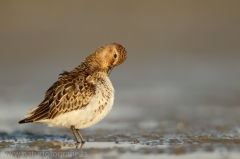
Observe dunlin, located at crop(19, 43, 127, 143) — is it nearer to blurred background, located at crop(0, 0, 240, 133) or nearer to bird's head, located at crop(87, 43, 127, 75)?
bird's head, located at crop(87, 43, 127, 75)

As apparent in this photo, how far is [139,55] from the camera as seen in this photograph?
69.4ft

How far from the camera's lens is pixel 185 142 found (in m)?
10.6

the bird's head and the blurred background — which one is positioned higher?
the blurred background

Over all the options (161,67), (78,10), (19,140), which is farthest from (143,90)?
(78,10)

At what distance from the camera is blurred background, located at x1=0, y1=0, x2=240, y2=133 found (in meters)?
14.0

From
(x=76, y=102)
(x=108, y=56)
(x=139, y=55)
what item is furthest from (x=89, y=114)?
(x=139, y=55)

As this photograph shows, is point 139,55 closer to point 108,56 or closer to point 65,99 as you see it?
point 108,56

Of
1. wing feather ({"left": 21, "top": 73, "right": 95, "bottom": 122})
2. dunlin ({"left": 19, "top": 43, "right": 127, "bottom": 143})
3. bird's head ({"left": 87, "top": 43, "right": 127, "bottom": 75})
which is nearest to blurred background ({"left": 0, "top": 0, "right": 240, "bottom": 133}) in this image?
bird's head ({"left": 87, "top": 43, "right": 127, "bottom": 75})

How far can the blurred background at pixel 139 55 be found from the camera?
1405cm

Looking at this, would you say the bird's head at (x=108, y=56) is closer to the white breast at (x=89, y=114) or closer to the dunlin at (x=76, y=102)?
the dunlin at (x=76, y=102)

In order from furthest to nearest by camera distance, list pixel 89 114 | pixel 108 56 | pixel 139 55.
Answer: pixel 139 55 → pixel 108 56 → pixel 89 114

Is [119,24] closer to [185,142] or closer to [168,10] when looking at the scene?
[168,10]

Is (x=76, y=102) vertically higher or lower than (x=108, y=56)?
lower

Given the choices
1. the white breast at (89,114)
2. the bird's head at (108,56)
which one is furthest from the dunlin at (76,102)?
the bird's head at (108,56)
